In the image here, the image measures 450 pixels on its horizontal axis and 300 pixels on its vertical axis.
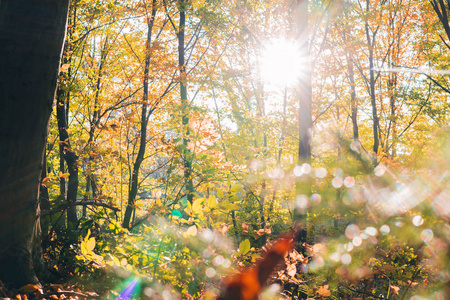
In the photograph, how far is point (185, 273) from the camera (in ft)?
5.18

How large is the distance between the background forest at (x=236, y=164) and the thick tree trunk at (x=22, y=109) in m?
0.36

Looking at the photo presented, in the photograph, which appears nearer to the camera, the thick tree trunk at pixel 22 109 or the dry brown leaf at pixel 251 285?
the dry brown leaf at pixel 251 285

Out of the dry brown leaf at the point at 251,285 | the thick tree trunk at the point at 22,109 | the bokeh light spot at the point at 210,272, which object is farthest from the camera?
the thick tree trunk at the point at 22,109

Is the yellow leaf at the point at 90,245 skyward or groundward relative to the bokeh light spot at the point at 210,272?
skyward

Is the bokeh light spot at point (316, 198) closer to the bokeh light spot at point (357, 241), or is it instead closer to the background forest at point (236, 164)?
the background forest at point (236, 164)

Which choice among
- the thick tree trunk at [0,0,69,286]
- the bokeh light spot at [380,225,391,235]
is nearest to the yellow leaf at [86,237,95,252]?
the thick tree trunk at [0,0,69,286]

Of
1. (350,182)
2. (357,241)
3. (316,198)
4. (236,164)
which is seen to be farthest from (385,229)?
(236,164)

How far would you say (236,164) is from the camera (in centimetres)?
434

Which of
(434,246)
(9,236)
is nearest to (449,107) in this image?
(434,246)

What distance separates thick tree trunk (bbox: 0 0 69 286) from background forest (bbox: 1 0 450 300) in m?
0.36

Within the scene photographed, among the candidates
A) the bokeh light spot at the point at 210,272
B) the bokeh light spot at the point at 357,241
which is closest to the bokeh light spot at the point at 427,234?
the bokeh light spot at the point at 357,241

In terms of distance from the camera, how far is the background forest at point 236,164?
1755 mm

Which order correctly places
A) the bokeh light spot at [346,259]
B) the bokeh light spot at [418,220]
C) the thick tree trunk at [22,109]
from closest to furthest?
the thick tree trunk at [22,109]
the bokeh light spot at [418,220]
the bokeh light spot at [346,259]

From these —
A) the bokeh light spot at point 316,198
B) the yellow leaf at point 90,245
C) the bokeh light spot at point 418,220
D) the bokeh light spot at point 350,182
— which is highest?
the bokeh light spot at point 350,182
